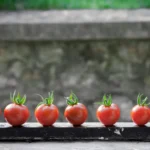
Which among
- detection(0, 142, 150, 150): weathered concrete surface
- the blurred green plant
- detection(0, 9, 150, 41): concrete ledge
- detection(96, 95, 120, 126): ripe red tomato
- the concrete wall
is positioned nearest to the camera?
Result: detection(0, 142, 150, 150): weathered concrete surface

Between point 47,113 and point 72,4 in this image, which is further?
point 72,4

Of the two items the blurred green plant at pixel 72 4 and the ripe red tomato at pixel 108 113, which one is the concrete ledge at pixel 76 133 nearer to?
the ripe red tomato at pixel 108 113

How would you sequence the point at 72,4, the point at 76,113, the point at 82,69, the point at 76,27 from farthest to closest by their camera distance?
the point at 72,4, the point at 82,69, the point at 76,27, the point at 76,113

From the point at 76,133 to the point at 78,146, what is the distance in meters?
0.11

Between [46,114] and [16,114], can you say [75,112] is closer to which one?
[46,114]

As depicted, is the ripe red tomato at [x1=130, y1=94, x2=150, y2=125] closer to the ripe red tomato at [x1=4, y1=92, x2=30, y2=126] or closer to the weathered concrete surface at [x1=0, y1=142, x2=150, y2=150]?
the weathered concrete surface at [x1=0, y1=142, x2=150, y2=150]

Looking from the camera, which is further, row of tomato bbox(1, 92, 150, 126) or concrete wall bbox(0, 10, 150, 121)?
concrete wall bbox(0, 10, 150, 121)

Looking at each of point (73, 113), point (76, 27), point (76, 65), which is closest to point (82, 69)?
point (76, 65)

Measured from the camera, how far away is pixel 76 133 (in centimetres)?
243

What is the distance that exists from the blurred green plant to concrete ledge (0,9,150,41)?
262 millimetres

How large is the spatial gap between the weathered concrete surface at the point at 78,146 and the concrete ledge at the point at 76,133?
0.05m

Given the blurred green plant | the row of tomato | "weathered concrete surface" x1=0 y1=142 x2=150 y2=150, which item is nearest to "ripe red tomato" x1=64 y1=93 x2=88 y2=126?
the row of tomato

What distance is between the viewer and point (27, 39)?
13.1ft

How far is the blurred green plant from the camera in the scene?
429 centimetres
